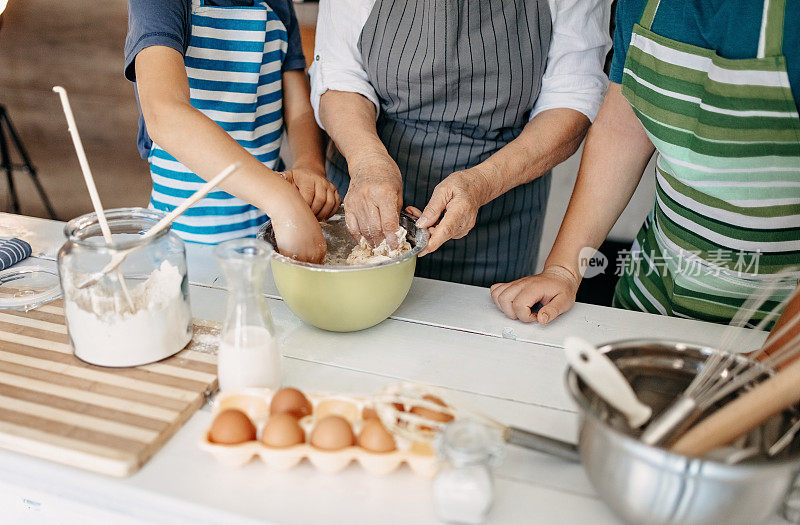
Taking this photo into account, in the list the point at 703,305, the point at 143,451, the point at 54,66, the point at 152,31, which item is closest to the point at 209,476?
the point at 143,451

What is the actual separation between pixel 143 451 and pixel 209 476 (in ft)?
0.27

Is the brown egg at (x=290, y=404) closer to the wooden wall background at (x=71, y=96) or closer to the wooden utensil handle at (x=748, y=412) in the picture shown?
the wooden utensil handle at (x=748, y=412)

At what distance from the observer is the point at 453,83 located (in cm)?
139

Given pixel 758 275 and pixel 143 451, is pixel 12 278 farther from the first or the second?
pixel 758 275

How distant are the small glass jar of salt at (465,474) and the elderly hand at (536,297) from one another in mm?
449

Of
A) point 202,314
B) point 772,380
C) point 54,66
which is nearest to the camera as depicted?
point 772,380

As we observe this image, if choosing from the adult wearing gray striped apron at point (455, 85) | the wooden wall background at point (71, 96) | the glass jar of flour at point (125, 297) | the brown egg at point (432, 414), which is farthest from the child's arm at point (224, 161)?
the wooden wall background at point (71, 96)

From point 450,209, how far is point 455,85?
0.41m

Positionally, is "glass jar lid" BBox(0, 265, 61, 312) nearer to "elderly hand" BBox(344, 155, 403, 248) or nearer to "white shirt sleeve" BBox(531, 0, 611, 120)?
"elderly hand" BBox(344, 155, 403, 248)

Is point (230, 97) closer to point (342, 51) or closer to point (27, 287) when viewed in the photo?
point (342, 51)

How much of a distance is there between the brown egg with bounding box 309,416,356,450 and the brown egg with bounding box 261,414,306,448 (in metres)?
0.02

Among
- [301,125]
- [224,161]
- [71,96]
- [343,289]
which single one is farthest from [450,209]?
[71,96]

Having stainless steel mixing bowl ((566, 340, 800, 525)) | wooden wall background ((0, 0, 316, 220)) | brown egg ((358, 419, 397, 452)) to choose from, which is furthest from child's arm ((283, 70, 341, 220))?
wooden wall background ((0, 0, 316, 220))

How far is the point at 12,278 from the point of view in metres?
1.15
